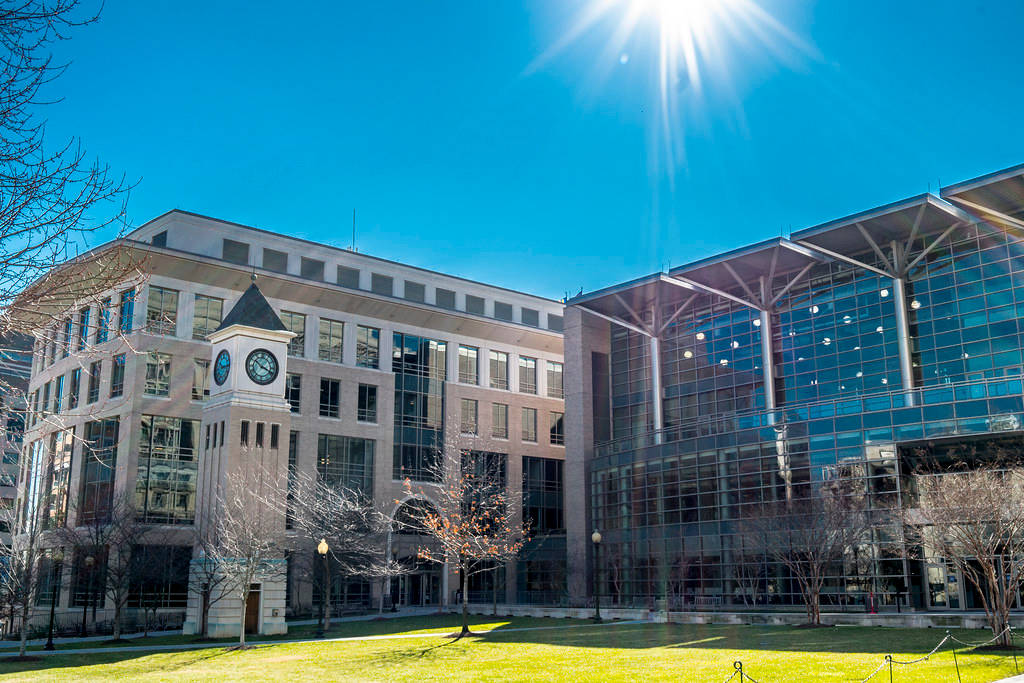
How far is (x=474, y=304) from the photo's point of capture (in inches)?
3250

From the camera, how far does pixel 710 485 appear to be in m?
59.7

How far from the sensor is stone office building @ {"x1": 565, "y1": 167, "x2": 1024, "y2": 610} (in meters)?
50.8

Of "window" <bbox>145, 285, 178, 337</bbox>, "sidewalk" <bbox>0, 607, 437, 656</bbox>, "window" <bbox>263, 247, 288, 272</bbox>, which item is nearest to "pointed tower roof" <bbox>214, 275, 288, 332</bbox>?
"window" <bbox>145, 285, 178, 337</bbox>

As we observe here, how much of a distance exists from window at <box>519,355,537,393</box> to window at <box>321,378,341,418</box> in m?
17.7

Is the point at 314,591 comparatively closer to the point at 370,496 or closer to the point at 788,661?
the point at 370,496

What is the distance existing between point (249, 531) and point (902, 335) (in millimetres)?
37420

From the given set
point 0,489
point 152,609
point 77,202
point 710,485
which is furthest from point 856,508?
point 0,489

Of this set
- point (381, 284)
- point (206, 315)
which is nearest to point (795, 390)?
point (381, 284)

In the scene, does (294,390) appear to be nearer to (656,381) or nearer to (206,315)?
(206,315)

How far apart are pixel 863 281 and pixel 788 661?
38.6m

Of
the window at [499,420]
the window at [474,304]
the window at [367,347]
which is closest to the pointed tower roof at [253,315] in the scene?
the window at [367,347]

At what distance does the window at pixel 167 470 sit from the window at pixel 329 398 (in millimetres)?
9791

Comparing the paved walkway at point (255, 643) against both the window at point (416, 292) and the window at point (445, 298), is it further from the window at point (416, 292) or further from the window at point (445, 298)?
the window at point (445, 298)

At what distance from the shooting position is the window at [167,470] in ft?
197
